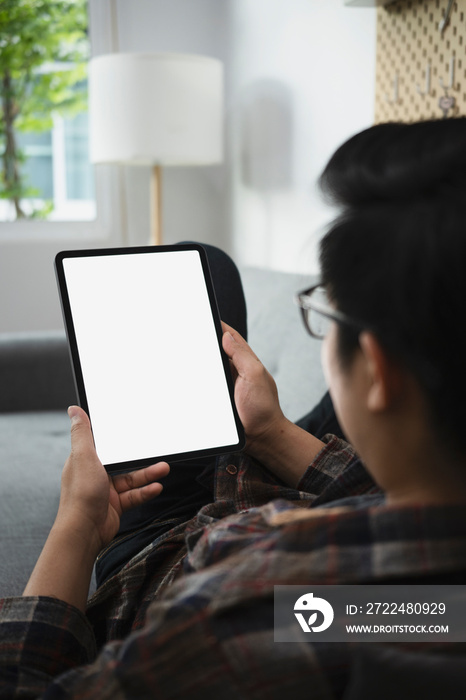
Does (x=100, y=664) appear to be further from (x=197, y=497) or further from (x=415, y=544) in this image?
(x=197, y=497)

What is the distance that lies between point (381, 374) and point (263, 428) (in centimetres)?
43

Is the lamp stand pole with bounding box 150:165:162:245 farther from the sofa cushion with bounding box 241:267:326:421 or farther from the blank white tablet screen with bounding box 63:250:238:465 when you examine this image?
the blank white tablet screen with bounding box 63:250:238:465

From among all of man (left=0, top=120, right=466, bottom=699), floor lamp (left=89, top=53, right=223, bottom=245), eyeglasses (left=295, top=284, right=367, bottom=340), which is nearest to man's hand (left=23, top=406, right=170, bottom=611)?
man (left=0, top=120, right=466, bottom=699)

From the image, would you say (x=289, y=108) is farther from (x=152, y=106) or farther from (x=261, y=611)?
(x=261, y=611)

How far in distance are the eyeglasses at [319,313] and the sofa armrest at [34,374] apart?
142 cm

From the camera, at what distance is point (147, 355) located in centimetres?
82

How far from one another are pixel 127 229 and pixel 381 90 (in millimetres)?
A: 1570

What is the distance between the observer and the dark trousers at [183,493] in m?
0.85

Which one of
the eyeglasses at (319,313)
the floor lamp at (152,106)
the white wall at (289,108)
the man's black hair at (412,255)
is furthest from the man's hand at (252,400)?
the floor lamp at (152,106)

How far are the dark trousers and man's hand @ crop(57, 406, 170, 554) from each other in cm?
8

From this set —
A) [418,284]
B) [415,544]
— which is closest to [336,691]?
[415,544]

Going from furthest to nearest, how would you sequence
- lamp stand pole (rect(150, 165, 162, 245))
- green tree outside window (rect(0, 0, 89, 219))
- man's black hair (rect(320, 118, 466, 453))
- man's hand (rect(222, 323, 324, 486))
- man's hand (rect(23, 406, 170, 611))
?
green tree outside window (rect(0, 0, 89, 219))
lamp stand pole (rect(150, 165, 162, 245))
man's hand (rect(222, 323, 324, 486))
man's hand (rect(23, 406, 170, 611))
man's black hair (rect(320, 118, 466, 453))

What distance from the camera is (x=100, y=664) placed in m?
0.48

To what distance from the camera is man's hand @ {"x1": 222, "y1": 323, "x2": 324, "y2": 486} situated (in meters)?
0.86
